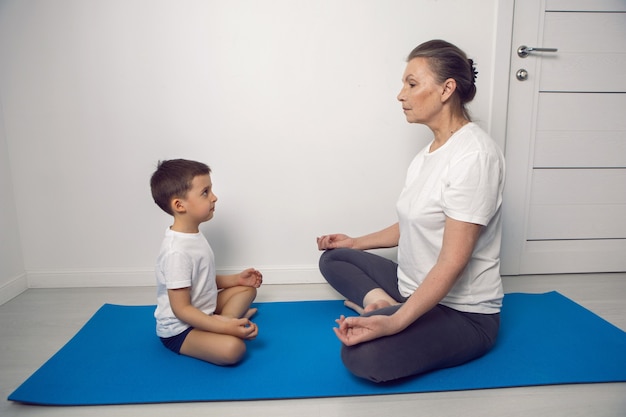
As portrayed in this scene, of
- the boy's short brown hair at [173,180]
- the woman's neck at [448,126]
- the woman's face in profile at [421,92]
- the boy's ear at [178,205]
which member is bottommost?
the boy's ear at [178,205]

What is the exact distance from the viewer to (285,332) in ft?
5.22

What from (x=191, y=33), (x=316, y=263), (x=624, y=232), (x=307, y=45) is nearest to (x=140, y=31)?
(x=191, y=33)

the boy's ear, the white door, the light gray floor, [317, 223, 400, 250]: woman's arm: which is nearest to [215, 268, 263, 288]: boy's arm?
[317, 223, 400, 250]: woman's arm

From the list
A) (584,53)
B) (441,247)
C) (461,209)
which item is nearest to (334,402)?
(441,247)

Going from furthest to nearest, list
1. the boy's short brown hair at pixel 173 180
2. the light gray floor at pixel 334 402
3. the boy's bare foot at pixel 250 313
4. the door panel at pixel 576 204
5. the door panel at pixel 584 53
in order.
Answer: the door panel at pixel 576 204
the door panel at pixel 584 53
the boy's bare foot at pixel 250 313
the boy's short brown hair at pixel 173 180
the light gray floor at pixel 334 402

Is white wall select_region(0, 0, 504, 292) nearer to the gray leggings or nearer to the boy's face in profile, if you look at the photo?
the boy's face in profile

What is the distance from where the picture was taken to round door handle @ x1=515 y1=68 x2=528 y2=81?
6.61ft

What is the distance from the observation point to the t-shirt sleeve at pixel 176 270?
1347mm

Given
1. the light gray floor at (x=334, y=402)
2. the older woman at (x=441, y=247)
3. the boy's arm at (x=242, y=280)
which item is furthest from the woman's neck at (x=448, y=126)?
the boy's arm at (x=242, y=280)

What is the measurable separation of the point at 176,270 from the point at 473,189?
923 millimetres

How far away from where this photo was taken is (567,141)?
2111mm

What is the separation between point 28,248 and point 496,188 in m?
2.10

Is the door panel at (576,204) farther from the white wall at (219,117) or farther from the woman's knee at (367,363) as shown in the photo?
the woman's knee at (367,363)

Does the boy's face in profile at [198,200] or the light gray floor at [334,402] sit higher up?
the boy's face in profile at [198,200]
